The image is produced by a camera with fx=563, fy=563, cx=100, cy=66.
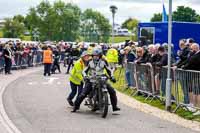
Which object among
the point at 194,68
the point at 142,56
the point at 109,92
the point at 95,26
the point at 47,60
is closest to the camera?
the point at 194,68

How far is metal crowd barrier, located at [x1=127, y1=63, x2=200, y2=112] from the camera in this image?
14.0m

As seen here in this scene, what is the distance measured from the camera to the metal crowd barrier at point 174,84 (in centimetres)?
1401

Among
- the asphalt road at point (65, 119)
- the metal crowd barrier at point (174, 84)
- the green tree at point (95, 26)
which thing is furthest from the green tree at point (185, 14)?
the asphalt road at point (65, 119)

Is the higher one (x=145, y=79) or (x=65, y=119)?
(x=145, y=79)

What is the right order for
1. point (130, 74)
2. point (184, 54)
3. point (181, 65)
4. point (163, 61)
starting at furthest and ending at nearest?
1. point (130, 74)
2. point (163, 61)
3. point (184, 54)
4. point (181, 65)

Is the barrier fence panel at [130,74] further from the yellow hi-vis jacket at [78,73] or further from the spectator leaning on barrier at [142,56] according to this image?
the yellow hi-vis jacket at [78,73]

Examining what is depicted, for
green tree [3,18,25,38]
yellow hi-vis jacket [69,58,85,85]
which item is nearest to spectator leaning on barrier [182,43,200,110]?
yellow hi-vis jacket [69,58,85,85]

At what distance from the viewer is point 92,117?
14023mm

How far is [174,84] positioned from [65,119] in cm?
349

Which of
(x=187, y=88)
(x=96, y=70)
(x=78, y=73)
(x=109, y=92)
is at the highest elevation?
(x=96, y=70)

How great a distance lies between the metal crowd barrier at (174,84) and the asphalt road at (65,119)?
42.9 inches

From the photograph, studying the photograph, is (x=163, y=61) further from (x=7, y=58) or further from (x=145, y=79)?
A: (x=7, y=58)

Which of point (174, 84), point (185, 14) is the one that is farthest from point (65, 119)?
point (185, 14)

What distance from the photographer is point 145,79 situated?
1822cm
